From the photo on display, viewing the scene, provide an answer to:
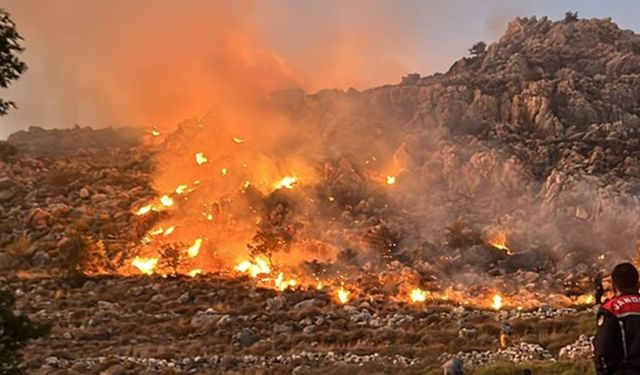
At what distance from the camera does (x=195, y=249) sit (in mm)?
64938

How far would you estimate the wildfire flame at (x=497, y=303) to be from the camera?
3995 cm

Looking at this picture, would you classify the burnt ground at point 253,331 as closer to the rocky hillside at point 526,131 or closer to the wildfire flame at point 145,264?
the wildfire flame at point 145,264

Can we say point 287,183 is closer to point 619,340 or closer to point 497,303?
point 497,303

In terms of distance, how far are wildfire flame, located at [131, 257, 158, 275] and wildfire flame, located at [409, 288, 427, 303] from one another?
88.4ft

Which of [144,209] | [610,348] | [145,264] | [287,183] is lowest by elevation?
[610,348]

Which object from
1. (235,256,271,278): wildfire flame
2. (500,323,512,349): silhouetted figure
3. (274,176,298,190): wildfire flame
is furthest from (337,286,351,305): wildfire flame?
(274,176,298,190): wildfire flame

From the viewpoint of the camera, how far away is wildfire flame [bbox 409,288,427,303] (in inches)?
1756

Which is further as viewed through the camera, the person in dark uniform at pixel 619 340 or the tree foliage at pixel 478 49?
the tree foliage at pixel 478 49

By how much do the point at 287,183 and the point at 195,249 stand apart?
17.7m

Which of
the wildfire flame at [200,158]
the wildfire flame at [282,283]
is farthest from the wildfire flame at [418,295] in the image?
the wildfire flame at [200,158]

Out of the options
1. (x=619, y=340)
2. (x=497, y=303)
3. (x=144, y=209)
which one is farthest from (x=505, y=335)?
(x=144, y=209)

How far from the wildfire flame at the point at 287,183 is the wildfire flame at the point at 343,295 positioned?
30291 mm

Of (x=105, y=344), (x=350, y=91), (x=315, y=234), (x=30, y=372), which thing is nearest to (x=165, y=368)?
(x=30, y=372)

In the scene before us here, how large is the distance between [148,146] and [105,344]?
271ft
